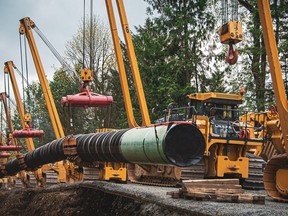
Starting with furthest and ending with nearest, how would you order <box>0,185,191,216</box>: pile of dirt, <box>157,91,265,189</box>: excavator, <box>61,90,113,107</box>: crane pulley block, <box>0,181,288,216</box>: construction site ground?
<box>61,90,113,107</box>: crane pulley block
<box>157,91,265,189</box>: excavator
<box>0,185,191,216</box>: pile of dirt
<box>0,181,288,216</box>: construction site ground

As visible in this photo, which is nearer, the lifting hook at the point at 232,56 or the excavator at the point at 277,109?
the excavator at the point at 277,109

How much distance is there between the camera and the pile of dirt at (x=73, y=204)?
13.8m

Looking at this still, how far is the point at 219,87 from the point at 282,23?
10.2m

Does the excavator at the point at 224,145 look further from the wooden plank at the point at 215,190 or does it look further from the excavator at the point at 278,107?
the wooden plank at the point at 215,190

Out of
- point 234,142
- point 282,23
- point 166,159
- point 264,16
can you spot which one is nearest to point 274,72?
point 264,16

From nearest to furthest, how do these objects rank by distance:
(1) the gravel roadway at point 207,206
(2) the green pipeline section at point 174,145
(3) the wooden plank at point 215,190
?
(1) the gravel roadway at point 207,206
(2) the green pipeline section at point 174,145
(3) the wooden plank at point 215,190

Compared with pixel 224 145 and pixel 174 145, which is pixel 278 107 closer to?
pixel 174 145

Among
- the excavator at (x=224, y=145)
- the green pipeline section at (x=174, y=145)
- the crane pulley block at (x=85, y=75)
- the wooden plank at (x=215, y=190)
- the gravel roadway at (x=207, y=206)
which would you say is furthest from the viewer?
the crane pulley block at (x=85, y=75)

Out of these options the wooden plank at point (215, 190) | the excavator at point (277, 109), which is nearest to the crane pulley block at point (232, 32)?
the excavator at point (277, 109)

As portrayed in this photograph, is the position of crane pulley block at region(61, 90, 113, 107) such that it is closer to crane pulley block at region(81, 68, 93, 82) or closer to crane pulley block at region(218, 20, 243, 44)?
crane pulley block at region(81, 68, 93, 82)

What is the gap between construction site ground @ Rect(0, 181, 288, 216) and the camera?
416 inches

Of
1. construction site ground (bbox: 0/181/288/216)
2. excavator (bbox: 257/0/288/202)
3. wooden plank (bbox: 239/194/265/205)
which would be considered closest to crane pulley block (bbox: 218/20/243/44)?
excavator (bbox: 257/0/288/202)

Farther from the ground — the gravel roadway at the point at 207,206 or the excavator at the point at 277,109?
the excavator at the point at 277,109

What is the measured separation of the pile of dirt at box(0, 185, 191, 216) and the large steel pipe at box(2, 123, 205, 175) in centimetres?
114
